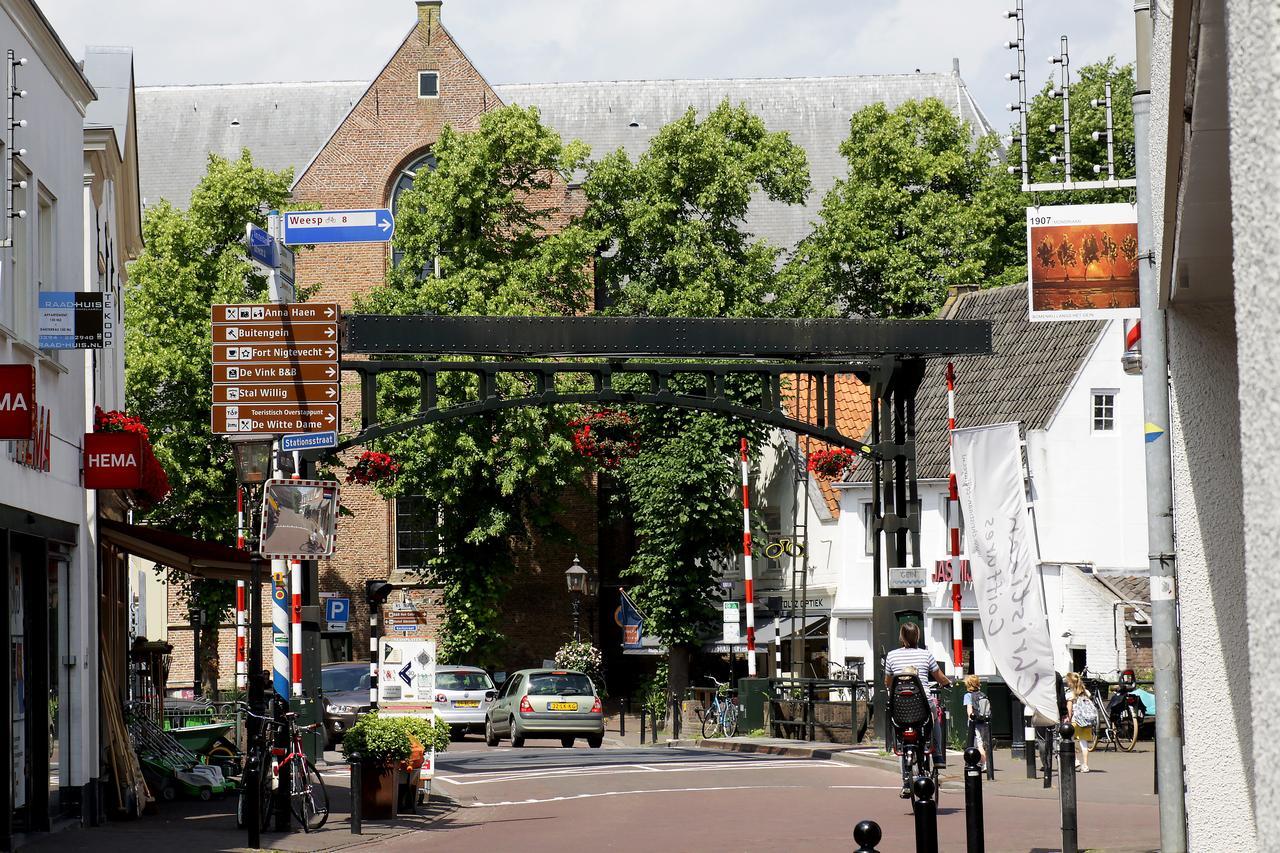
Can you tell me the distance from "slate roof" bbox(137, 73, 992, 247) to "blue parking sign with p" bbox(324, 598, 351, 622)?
669 inches

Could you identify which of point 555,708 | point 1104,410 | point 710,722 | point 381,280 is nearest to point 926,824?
point 555,708

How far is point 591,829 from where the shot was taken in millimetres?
15570

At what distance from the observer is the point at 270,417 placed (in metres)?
15.5

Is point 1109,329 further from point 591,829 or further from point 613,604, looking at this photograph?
point 591,829

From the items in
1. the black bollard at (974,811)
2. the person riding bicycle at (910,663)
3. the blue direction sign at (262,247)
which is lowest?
the black bollard at (974,811)

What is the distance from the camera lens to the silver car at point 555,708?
33.7m

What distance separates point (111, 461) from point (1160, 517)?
418 inches

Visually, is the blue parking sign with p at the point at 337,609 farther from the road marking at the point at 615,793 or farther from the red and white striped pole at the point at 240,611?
the road marking at the point at 615,793

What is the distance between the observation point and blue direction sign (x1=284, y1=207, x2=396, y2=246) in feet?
48.8

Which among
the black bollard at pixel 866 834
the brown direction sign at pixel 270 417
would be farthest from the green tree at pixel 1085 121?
the black bollard at pixel 866 834

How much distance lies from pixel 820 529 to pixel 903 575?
23584 millimetres

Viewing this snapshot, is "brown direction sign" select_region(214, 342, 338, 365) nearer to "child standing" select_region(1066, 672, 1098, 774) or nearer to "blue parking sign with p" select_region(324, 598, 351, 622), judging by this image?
"child standing" select_region(1066, 672, 1098, 774)

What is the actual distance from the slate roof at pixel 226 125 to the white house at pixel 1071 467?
25805 mm

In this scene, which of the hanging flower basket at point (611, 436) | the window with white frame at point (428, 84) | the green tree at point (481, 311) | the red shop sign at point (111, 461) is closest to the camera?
the red shop sign at point (111, 461)
